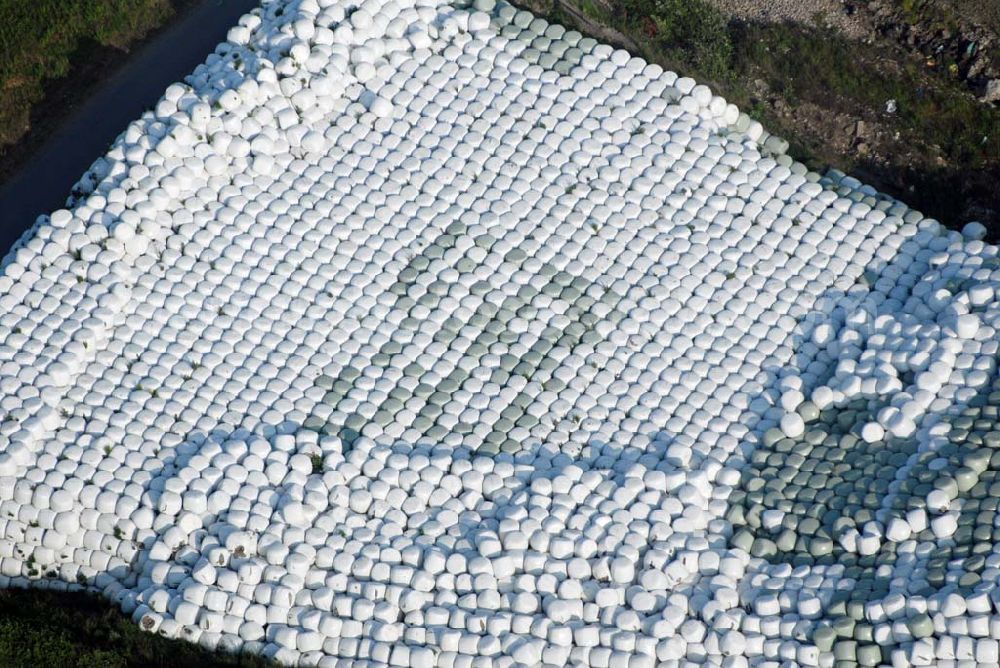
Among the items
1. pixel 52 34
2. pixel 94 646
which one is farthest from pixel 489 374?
pixel 52 34

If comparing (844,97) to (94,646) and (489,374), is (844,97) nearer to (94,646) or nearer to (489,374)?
(489,374)

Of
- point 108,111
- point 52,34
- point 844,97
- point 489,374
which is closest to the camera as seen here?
point 489,374

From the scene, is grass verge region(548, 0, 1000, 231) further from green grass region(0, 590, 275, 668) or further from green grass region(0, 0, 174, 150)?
green grass region(0, 590, 275, 668)

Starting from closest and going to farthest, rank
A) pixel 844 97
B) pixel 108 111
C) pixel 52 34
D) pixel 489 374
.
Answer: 1. pixel 489 374
2. pixel 108 111
3. pixel 844 97
4. pixel 52 34

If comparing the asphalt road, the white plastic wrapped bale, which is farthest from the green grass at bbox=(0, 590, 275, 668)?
the asphalt road

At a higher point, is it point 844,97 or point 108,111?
point 844,97

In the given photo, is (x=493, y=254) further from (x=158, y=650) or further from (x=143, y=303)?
(x=158, y=650)
